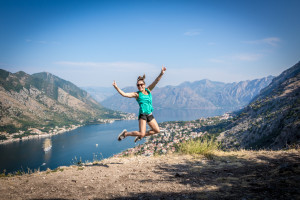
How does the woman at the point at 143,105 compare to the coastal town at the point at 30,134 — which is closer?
the woman at the point at 143,105

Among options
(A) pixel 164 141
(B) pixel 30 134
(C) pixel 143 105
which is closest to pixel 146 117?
(C) pixel 143 105

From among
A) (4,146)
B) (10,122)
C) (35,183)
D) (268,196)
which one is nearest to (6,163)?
(4,146)

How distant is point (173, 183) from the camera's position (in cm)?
484

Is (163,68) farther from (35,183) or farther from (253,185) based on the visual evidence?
(35,183)

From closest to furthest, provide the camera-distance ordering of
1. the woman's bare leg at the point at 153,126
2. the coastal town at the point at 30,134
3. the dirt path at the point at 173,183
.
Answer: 1. the dirt path at the point at 173,183
2. the woman's bare leg at the point at 153,126
3. the coastal town at the point at 30,134

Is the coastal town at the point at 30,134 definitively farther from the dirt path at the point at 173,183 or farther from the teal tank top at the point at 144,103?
the teal tank top at the point at 144,103

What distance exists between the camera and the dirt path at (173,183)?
383 cm

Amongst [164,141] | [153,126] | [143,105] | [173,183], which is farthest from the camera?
[164,141]

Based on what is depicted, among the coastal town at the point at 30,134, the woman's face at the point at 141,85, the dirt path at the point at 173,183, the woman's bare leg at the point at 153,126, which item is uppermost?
the woman's face at the point at 141,85

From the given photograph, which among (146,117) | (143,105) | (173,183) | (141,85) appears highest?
(141,85)

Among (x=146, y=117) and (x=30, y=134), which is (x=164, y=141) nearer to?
(x=146, y=117)

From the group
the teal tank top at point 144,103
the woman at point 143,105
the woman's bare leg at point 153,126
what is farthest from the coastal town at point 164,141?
the teal tank top at point 144,103

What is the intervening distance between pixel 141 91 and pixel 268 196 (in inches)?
183

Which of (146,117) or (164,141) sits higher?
(146,117)
